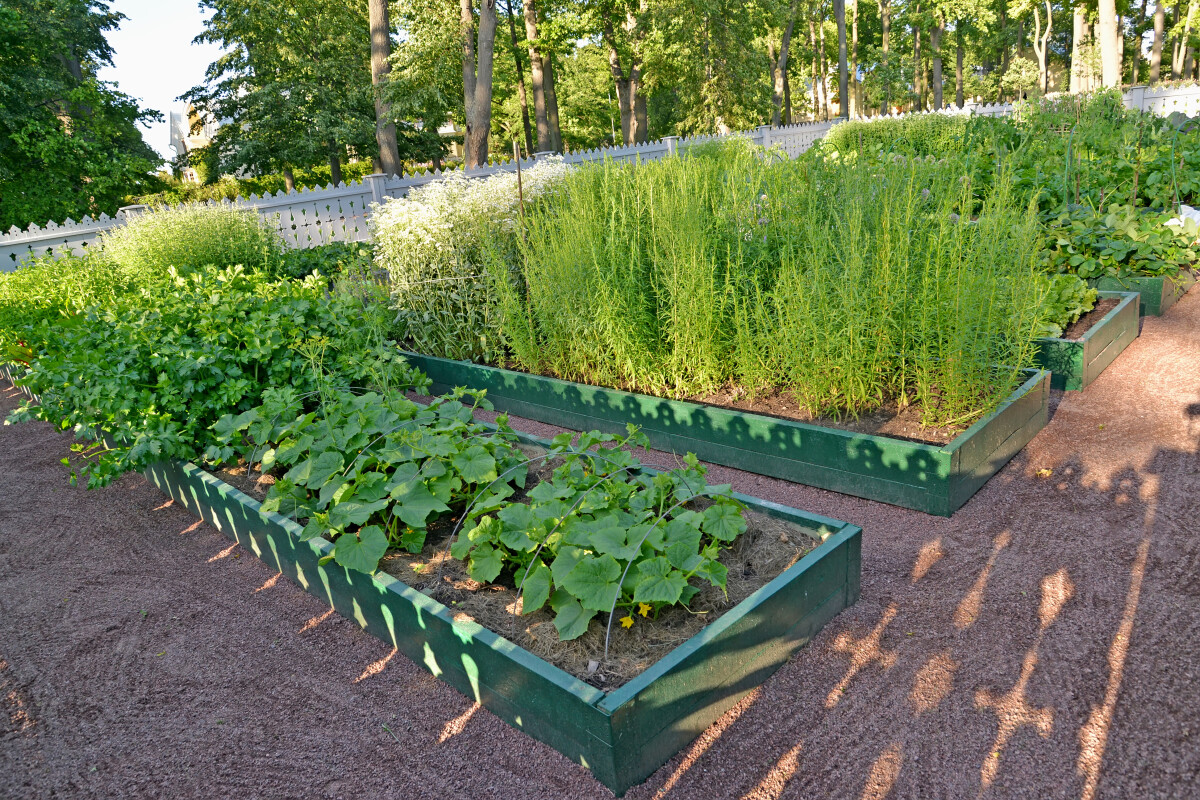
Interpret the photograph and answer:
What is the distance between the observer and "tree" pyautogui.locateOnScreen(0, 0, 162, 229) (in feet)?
60.7

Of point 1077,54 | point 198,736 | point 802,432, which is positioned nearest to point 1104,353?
point 802,432

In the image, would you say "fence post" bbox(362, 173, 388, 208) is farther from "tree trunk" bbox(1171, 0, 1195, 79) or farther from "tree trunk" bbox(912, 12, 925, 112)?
"tree trunk" bbox(1171, 0, 1195, 79)

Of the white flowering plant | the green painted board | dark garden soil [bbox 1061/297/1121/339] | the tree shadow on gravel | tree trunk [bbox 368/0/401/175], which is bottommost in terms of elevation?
the tree shadow on gravel

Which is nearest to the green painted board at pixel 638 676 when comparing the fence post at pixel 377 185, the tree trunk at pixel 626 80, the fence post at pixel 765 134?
the fence post at pixel 377 185

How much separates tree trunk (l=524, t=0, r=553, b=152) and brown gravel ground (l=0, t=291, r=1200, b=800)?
18489mm

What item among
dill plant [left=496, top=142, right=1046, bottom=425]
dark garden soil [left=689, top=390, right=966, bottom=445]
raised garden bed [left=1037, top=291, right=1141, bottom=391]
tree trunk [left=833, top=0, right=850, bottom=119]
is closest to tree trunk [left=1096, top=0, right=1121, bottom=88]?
tree trunk [left=833, top=0, right=850, bottom=119]

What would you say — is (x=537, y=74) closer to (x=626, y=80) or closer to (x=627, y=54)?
(x=627, y=54)

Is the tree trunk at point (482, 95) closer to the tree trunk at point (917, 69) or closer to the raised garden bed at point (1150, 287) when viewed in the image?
the raised garden bed at point (1150, 287)

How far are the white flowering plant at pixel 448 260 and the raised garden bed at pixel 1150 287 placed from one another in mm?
4398

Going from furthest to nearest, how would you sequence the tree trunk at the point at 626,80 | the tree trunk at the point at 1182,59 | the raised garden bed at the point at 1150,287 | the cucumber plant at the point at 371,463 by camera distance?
the tree trunk at the point at 1182,59 < the tree trunk at the point at 626,80 < the raised garden bed at the point at 1150,287 < the cucumber plant at the point at 371,463

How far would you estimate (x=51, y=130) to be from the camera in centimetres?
1886

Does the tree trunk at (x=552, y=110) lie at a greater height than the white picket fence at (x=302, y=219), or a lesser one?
greater

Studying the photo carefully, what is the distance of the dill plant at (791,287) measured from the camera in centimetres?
361

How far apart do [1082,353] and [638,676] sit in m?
3.79
